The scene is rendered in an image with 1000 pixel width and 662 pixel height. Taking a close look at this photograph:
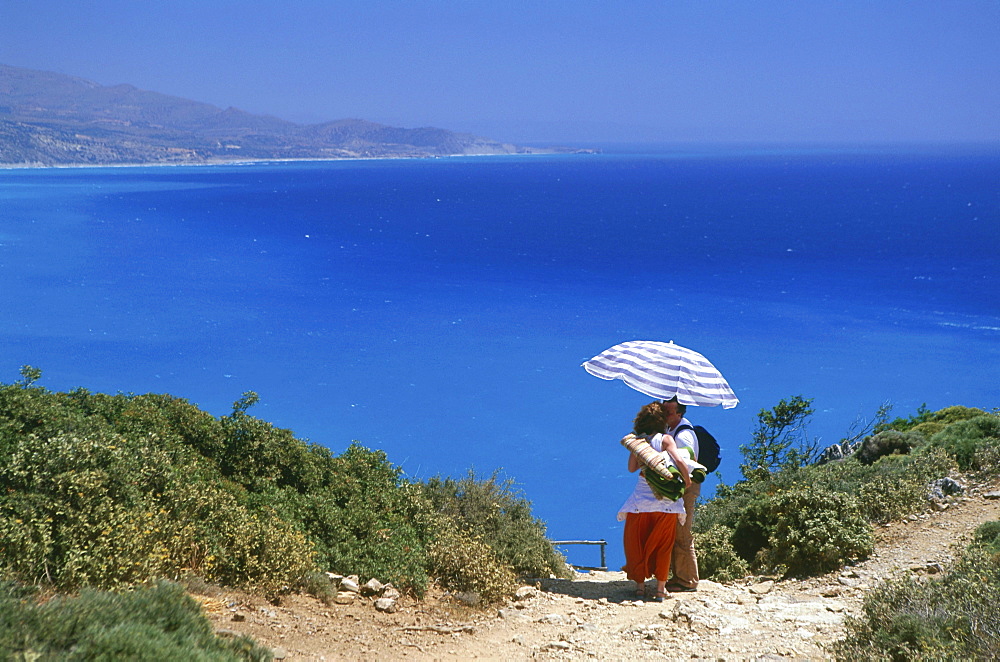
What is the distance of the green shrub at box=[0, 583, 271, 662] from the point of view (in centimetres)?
337

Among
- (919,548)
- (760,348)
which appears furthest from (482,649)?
(760,348)

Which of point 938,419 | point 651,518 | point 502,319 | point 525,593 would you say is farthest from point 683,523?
point 502,319

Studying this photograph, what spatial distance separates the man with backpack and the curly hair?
56 millimetres

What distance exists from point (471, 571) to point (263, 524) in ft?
5.61

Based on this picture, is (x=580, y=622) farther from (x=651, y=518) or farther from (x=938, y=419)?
(x=938, y=419)

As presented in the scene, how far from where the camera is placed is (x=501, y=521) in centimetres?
884

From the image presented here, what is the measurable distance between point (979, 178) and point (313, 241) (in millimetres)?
145056

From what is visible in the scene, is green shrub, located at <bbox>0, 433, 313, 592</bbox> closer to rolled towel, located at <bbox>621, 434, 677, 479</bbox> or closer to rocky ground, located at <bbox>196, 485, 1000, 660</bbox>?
Answer: rocky ground, located at <bbox>196, 485, 1000, 660</bbox>

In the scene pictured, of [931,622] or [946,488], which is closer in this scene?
[931,622]

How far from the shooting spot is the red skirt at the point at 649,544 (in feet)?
20.8

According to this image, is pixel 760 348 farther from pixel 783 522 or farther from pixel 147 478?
pixel 147 478

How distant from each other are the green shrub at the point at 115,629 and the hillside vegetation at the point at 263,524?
0.01 m

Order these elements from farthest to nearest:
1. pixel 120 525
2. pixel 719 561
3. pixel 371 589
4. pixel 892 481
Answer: pixel 892 481 < pixel 719 561 < pixel 371 589 < pixel 120 525

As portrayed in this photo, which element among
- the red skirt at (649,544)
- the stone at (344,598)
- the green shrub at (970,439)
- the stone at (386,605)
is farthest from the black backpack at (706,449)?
the green shrub at (970,439)
